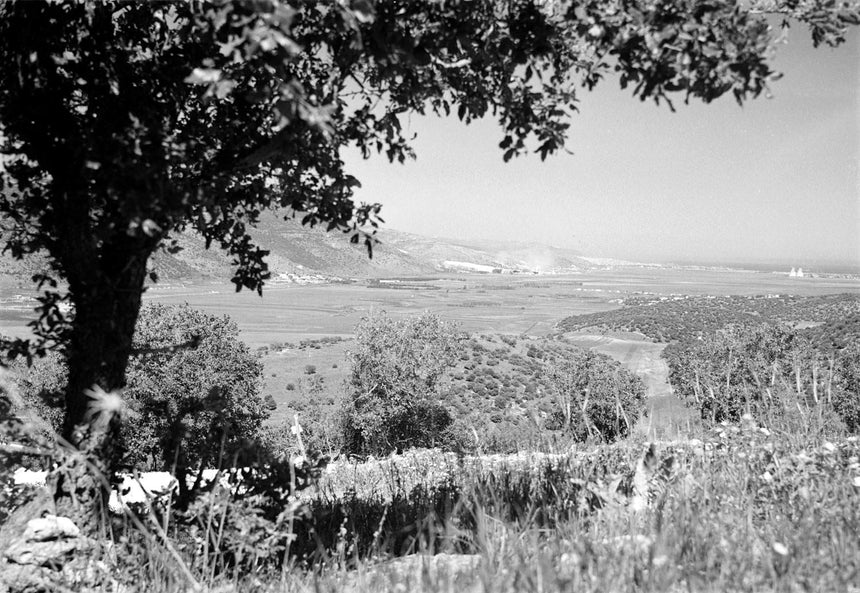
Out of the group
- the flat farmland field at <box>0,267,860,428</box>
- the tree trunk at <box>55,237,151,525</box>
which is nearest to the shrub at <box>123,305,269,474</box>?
the flat farmland field at <box>0,267,860,428</box>

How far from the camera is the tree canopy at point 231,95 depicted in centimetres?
229

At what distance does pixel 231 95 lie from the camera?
3.76 m

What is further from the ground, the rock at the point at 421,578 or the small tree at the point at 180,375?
the rock at the point at 421,578

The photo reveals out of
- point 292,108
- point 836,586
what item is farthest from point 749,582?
point 292,108

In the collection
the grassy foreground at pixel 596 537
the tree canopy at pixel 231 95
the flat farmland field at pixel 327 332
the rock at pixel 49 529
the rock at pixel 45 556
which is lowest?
the flat farmland field at pixel 327 332

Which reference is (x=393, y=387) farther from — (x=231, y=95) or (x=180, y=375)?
(x=231, y=95)

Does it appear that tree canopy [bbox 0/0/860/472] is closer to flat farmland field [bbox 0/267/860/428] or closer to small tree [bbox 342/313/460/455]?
flat farmland field [bbox 0/267/860/428]

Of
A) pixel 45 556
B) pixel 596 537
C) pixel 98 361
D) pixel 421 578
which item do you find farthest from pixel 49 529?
pixel 596 537

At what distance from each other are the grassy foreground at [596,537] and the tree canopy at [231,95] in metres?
1.27

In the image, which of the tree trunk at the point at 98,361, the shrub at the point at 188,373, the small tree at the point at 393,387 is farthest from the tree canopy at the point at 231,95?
the small tree at the point at 393,387

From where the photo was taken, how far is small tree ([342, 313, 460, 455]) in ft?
117

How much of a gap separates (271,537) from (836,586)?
8.15ft

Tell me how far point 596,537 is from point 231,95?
11.6 ft

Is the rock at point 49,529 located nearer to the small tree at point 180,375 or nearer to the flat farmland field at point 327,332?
the flat farmland field at point 327,332
